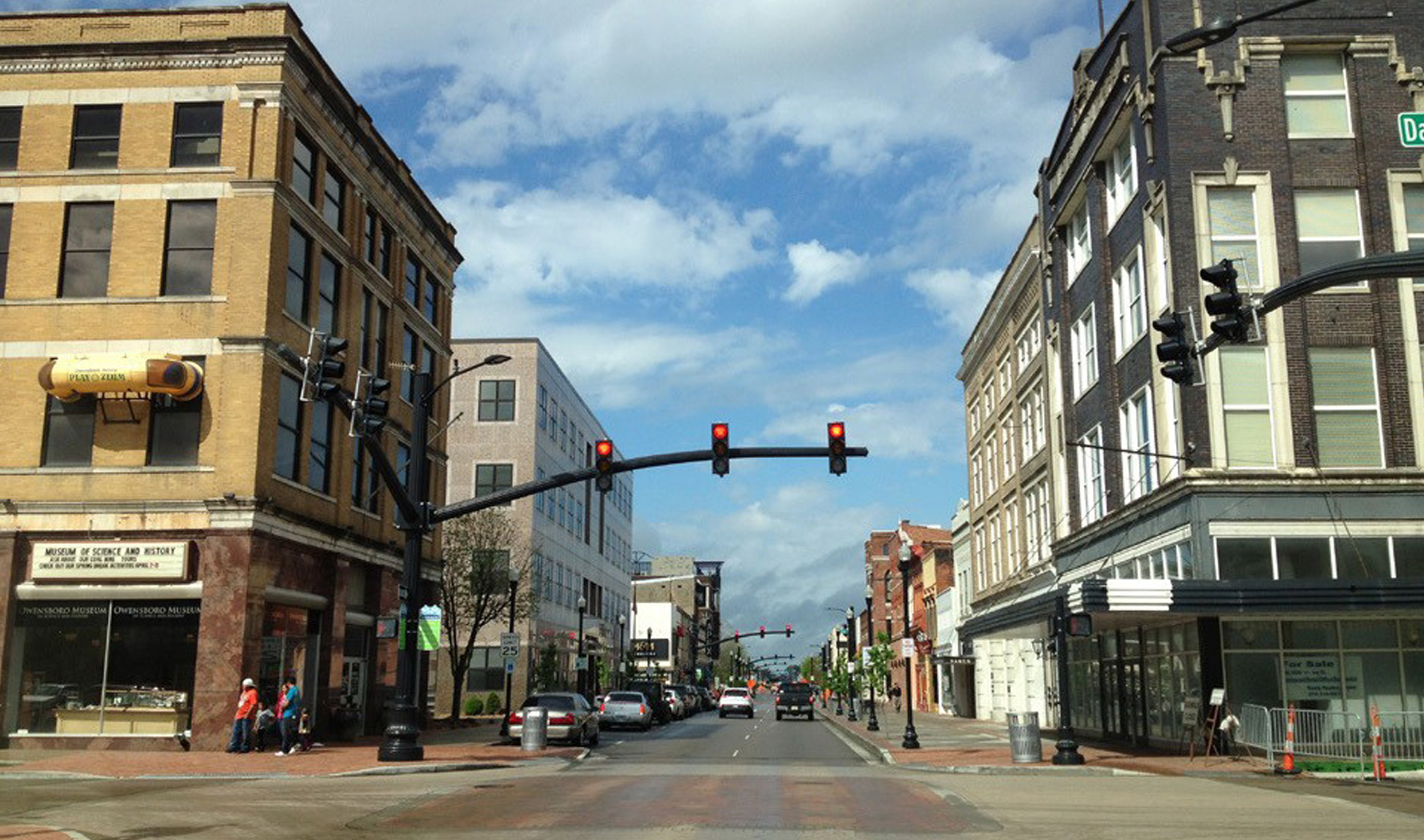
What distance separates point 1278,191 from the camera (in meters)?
29.6

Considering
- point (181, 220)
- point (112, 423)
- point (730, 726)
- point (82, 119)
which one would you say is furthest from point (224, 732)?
point (730, 726)

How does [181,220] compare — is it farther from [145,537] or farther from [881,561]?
[881,561]

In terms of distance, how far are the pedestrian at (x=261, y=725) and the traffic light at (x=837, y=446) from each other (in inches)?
537

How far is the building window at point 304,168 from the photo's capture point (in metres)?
32.4

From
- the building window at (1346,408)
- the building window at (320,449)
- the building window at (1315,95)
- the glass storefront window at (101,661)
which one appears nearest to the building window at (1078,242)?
the building window at (1315,95)

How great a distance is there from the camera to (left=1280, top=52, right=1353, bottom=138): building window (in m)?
30.2

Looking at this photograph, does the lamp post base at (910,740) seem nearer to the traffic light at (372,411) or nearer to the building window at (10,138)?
the traffic light at (372,411)

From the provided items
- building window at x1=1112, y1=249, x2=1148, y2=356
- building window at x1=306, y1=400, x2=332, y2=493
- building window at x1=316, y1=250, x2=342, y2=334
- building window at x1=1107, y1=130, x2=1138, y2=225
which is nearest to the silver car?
building window at x1=306, y1=400, x2=332, y2=493

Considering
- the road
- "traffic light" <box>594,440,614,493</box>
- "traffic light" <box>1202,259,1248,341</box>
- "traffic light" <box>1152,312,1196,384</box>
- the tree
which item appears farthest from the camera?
the tree

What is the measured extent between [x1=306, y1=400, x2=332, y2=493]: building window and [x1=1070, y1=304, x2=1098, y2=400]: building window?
21.8m

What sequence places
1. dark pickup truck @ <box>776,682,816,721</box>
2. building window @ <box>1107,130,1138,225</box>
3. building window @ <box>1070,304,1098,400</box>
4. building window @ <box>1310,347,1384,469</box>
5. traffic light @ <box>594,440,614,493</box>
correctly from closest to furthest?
traffic light @ <box>594,440,614,493</box> < building window @ <box>1310,347,1384,469</box> < building window @ <box>1107,130,1138,225</box> < building window @ <box>1070,304,1098,400</box> < dark pickup truck @ <box>776,682,816,721</box>

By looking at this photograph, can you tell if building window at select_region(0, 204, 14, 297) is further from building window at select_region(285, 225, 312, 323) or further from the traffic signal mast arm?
the traffic signal mast arm

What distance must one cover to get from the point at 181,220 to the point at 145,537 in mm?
7662

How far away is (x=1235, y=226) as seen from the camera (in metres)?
29.7
